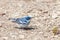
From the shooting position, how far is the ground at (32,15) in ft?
16.4

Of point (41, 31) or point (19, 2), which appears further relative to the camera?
point (19, 2)

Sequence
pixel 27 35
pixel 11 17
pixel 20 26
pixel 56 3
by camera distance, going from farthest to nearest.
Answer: pixel 56 3 → pixel 11 17 → pixel 20 26 → pixel 27 35

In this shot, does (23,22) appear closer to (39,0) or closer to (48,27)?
(48,27)

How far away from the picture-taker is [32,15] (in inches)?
239

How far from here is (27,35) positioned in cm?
501

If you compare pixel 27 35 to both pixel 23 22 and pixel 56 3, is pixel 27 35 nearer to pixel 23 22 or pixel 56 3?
pixel 23 22

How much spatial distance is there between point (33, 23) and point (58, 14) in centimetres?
66

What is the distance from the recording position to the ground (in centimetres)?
500

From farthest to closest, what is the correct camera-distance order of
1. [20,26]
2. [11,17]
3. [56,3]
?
Result: [56,3] < [11,17] < [20,26]

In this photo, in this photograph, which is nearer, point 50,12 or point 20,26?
point 20,26

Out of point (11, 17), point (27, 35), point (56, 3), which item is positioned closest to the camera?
point (27, 35)

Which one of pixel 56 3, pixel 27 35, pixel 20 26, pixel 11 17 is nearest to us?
pixel 27 35

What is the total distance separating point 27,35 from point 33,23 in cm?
63

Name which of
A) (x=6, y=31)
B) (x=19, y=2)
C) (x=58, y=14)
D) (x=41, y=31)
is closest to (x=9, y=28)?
(x=6, y=31)
